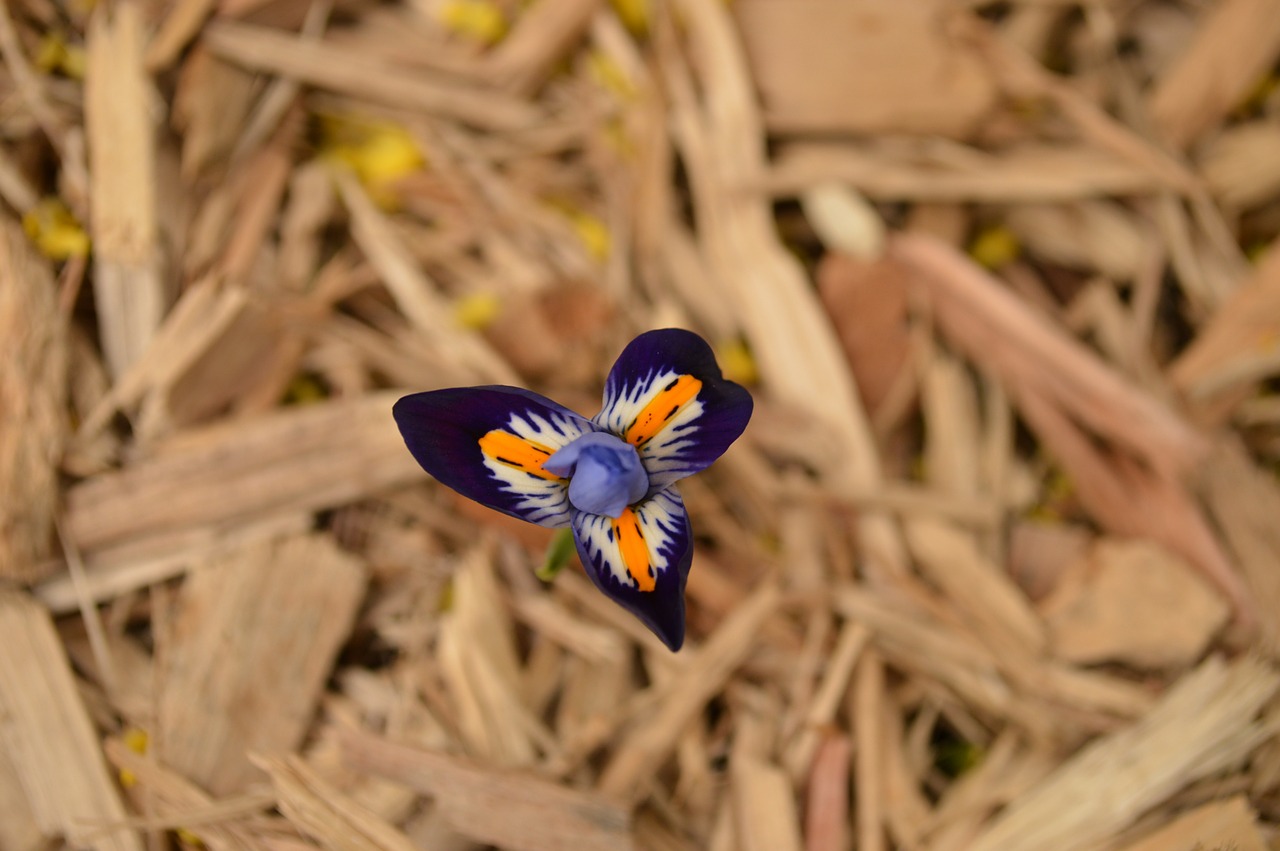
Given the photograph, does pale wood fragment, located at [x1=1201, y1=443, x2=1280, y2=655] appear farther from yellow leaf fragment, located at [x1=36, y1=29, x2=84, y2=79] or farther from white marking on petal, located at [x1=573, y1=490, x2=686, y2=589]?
yellow leaf fragment, located at [x1=36, y1=29, x2=84, y2=79]

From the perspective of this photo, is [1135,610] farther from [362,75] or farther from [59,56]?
[59,56]

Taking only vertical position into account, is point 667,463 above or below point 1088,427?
below

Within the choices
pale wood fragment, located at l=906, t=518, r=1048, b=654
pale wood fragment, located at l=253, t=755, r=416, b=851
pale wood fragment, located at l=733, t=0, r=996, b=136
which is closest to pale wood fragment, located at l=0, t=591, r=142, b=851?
pale wood fragment, located at l=253, t=755, r=416, b=851

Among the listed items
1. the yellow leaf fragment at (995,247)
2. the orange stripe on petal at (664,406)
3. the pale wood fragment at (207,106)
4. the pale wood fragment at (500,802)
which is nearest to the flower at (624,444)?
the orange stripe on petal at (664,406)

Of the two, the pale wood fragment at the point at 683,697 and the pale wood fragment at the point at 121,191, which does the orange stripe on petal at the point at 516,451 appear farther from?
the pale wood fragment at the point at 121,191

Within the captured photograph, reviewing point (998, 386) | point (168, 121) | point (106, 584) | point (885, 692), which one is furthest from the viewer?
point (998, 386)

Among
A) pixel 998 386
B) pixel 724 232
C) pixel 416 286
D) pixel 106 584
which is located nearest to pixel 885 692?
pixel 998 386

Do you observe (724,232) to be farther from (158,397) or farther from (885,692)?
(158,397)
